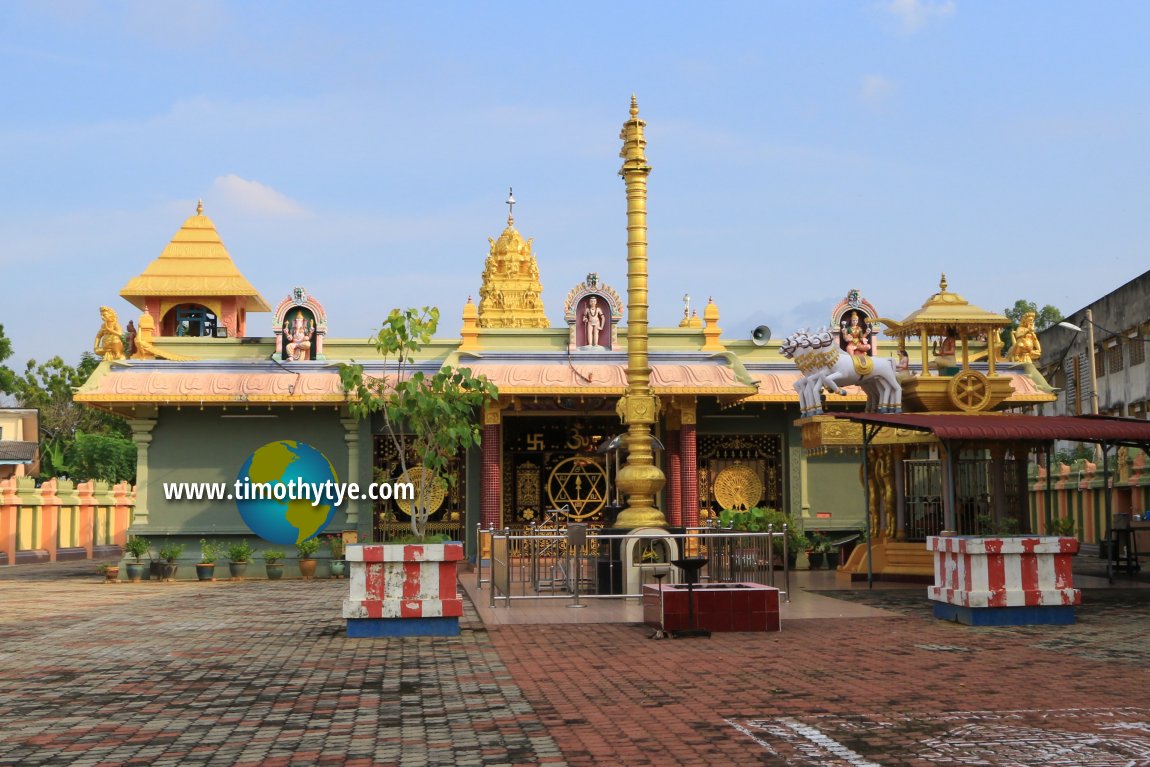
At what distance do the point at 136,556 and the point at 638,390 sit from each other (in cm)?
1240

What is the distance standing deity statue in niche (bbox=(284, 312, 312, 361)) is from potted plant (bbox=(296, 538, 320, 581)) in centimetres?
420

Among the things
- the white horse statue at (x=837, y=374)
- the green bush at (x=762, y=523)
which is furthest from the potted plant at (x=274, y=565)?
the white horse statue at (x=837, y=374)

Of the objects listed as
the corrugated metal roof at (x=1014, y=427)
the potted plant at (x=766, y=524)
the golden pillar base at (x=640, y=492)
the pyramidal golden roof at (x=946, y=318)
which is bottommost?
the potted plant at (x=766, y=524)

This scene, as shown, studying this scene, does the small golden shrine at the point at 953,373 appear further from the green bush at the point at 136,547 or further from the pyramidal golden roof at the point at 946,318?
the green bush at the point at 136,547

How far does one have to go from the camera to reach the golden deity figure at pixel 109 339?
2675 cm

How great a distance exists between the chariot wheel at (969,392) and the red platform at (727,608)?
7860 millimetres

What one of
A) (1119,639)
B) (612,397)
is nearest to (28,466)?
(612,397)

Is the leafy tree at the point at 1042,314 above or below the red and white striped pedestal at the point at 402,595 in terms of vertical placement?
above

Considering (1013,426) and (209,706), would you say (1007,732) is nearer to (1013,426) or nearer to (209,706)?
(209,706)

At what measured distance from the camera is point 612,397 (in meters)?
27.0

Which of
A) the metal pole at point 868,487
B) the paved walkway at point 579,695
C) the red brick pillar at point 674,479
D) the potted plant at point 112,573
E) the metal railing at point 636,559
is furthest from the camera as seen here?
the red brick pillar at point 674,479

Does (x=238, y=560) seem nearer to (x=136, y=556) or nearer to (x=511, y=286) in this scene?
(x=136, y=556)

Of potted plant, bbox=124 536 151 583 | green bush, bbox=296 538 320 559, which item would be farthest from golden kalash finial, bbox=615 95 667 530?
potted plant, bbox=124 536 151 583

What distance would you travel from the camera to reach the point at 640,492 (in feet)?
64.3
